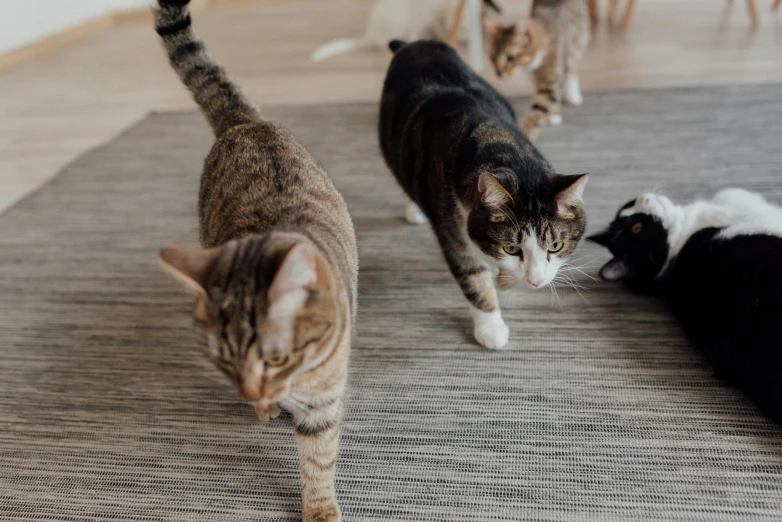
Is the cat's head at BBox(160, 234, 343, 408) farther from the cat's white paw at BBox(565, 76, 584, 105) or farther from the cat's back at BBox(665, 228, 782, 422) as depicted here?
the cat's white paw at BBox(565, 76, 584, 105)

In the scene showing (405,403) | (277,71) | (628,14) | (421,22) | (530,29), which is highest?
(530,29)

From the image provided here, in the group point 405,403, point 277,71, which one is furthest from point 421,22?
point 405,403

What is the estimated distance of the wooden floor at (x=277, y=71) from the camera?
273cm

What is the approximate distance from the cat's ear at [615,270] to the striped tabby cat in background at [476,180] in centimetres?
28

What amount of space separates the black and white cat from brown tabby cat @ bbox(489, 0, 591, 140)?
2.83 ft

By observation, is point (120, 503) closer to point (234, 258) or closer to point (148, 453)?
point (148, 453)

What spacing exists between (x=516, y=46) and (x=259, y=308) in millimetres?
1861

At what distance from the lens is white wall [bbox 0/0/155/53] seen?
402 cm

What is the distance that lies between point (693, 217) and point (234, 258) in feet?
4.03

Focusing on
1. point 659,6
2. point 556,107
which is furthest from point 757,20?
point 556,107

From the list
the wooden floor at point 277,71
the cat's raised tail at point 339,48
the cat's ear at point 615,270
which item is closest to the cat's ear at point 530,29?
the wooden floor at point 277,71

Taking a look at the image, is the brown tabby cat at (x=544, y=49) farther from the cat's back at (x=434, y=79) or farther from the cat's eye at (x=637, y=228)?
the cat's eye at (x=637, y=228)

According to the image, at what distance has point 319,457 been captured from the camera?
1.00m

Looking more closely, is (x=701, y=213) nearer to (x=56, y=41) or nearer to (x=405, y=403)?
(x=405, y=403)
